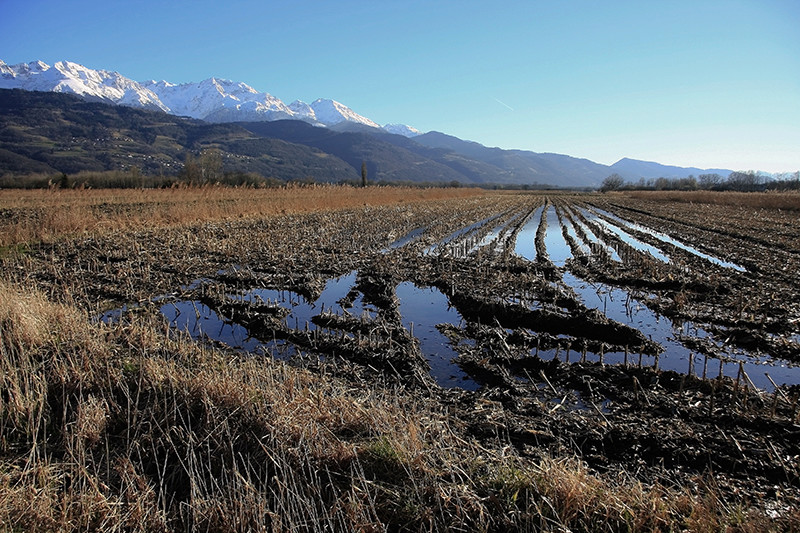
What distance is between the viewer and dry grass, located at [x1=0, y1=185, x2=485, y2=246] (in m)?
13.4

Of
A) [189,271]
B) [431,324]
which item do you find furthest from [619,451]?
[189,271]

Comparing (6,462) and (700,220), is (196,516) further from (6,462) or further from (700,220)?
(700,220)

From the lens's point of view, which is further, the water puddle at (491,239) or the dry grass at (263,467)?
the water puddle at (491,239)

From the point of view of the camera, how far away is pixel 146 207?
751 inches

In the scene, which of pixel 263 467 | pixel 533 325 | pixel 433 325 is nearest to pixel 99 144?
pixel 433 325

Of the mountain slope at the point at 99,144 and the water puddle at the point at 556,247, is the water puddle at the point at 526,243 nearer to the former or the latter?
the water puddle at the point at 556,247

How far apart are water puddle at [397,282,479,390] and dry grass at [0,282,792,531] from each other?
86 centimetres

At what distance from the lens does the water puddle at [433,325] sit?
5115 millimetres

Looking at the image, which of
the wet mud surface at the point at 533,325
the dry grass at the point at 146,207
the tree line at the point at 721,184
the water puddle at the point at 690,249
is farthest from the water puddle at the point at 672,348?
the tree line at the point at 721,184

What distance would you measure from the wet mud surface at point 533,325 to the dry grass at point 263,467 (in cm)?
56

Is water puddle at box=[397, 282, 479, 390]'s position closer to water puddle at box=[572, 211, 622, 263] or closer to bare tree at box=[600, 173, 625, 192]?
water puddle at box=[572, 211, 622, 263]

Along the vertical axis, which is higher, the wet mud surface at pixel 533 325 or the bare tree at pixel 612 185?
the bare tree at pixel 612 185

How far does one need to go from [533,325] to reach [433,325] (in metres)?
1.65

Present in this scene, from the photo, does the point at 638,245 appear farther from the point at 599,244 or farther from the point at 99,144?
the point at 99,144
